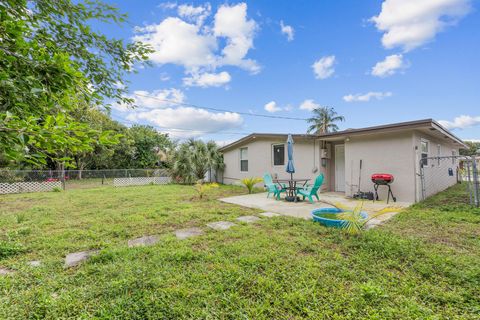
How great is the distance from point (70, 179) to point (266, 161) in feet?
40.6

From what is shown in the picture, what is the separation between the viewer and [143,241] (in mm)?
3684

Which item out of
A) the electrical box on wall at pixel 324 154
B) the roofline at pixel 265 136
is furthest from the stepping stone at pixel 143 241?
the electrical box on wall at pixel 324 154

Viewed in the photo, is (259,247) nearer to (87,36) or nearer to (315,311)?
(315,311)

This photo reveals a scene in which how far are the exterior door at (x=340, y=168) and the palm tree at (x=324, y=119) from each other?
17.7 meters

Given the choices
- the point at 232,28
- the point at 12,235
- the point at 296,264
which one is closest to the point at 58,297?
the point at 296,264

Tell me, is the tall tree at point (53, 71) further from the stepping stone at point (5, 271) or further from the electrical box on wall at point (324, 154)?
the electrical box on wall at point (324, 154)

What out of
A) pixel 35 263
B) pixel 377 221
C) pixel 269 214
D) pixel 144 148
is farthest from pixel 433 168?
pixel 144 148

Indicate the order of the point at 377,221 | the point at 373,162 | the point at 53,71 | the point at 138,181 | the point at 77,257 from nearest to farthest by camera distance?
1. the point at 53,71
2. the point at 77,257
3. the point at 377,221
4. the point at 373,162
5. the point at 138,181

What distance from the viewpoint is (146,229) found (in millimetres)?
4340

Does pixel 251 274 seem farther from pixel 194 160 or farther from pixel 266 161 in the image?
pixel 194 160

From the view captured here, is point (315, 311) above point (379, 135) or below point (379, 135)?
below

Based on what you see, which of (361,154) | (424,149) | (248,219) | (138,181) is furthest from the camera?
(138,181)

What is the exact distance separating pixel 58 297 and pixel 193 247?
5.40 ft

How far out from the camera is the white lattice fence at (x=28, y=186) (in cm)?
1055
